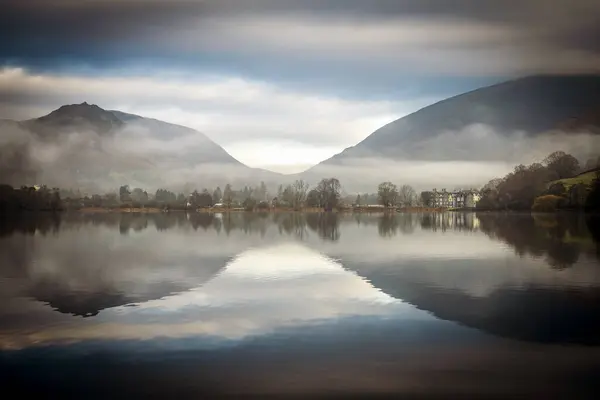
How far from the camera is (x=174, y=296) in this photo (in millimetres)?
9742

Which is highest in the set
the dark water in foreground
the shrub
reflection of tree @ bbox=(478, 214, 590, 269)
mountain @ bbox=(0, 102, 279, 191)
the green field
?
mountain @ bbox=(0, 102, 279, 191)

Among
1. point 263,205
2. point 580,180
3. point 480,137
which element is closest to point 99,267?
point 480,137

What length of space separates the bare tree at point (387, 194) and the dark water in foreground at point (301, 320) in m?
6.79

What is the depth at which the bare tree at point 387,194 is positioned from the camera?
75.3 feet

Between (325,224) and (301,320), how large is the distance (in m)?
17.4

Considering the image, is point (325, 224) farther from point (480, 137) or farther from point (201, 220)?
point (480, 137)

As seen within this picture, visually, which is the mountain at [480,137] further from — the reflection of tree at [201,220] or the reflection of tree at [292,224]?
the reflection of tree at [201,220]

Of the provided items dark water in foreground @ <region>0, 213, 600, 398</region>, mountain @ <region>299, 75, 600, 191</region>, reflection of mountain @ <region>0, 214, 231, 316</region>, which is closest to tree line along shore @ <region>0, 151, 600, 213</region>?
mountain @ <region>299, 75, 600, 191</region>

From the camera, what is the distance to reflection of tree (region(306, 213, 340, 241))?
66.4ft

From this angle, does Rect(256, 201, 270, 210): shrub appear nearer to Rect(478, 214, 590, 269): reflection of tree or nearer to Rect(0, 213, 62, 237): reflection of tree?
Rect(0, 213, 62, 237): reflection of tree

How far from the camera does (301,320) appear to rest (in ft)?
27.6

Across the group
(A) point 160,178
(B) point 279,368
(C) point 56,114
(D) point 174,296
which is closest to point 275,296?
(D) point 174,296

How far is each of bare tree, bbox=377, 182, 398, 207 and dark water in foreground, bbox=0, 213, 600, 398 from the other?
22.3 ft

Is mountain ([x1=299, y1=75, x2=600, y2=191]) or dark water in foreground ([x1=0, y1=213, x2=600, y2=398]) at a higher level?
mountain ([x1=299, y1=75, x2=600, y2=191])
